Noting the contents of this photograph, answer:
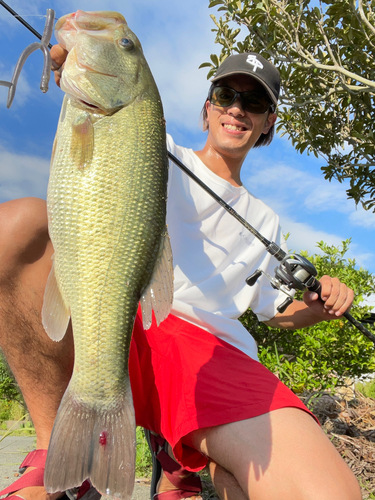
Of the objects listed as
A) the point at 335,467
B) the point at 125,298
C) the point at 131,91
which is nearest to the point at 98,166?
the point at 131,91

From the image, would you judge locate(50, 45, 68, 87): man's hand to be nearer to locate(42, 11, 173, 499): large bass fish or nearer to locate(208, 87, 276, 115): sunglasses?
locate(42, 11, 173, 499): large bass fish

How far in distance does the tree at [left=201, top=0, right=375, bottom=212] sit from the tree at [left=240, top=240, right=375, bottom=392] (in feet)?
7.90

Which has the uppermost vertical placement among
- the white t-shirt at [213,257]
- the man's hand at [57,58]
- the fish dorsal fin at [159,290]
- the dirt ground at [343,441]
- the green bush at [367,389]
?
the man's hand at [57,58]

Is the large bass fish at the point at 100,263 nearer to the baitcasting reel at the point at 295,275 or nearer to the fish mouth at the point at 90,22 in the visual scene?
the fish mouth at the point at 90,22

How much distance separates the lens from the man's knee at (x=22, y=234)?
207cm

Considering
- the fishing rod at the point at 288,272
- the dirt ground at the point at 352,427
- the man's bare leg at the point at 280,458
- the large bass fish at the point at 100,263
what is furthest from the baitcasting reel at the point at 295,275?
the dirt ground at the point at 352,427

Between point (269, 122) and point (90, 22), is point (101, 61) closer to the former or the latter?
point (90, 22)

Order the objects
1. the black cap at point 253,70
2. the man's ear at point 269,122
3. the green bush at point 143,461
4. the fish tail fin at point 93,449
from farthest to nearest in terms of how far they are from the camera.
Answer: the man's ear at point 269,122 < the green bush at point 143,461 < the black cap at point 253,70 < the fish tail fin at point 93,449

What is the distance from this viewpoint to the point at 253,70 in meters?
3.17

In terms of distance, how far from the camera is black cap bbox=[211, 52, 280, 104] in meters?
3.17

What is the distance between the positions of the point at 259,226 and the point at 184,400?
1.55 m

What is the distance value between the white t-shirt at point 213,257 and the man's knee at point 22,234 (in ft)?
2.77

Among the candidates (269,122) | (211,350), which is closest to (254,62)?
(269,122)

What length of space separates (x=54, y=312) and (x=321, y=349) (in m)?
3.21
